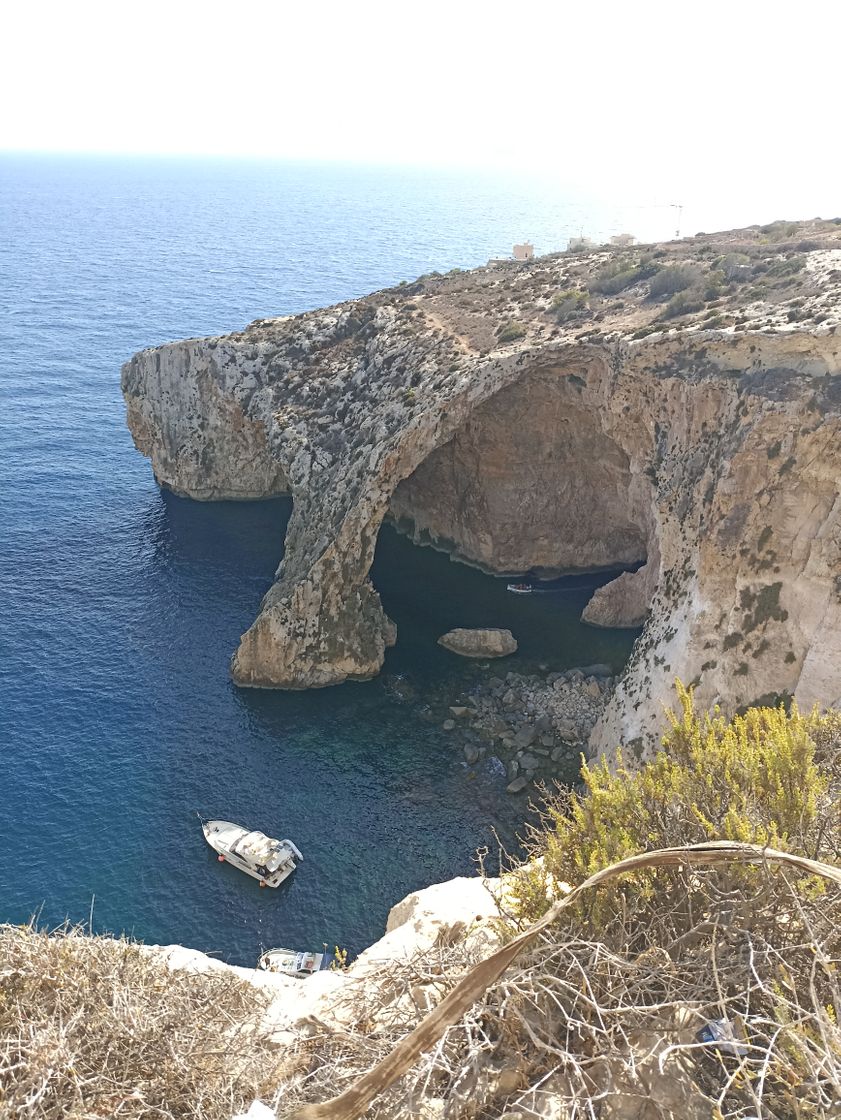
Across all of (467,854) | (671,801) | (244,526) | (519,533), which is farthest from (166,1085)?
(244,526)

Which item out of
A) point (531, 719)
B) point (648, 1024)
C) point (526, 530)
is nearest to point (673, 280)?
point (526, 530)

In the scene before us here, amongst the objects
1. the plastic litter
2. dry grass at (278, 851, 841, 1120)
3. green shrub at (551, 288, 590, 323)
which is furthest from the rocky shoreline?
the plastic litter

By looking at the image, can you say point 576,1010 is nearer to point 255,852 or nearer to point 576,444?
point 255,852

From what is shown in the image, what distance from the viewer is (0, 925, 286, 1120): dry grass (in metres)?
11.6

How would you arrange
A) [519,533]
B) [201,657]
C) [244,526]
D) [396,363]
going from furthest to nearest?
[244,526]
[519,533]
[396,363]
[201,657]

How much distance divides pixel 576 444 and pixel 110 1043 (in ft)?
157

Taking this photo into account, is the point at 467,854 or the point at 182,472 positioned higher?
the point at 182,472

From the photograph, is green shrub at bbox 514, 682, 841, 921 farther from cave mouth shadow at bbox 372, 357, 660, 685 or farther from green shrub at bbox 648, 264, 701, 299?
green shrub at bbox 648, 264, 701, 299

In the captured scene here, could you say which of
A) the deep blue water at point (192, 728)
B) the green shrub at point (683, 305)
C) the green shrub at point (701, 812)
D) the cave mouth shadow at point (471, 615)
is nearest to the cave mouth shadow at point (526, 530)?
the cave mouth shadow at point (471, 615)

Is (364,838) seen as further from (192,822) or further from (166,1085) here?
(166,1085)

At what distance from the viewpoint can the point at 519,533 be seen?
192 feet

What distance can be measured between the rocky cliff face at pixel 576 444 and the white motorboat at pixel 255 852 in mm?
11531

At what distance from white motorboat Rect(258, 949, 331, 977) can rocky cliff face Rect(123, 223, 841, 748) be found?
635 inches

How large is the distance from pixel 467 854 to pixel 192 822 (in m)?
12.4
